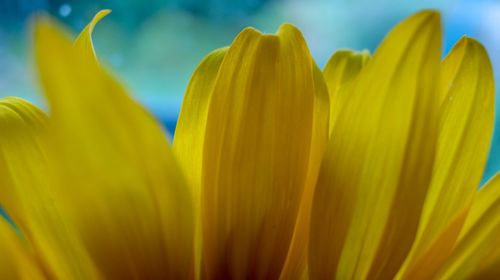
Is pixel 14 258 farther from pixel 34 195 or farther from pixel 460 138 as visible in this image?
pixel 460 138

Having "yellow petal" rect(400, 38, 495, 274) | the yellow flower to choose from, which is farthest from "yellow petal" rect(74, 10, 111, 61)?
"yellow petal" rect(400, 38, 495, 274)

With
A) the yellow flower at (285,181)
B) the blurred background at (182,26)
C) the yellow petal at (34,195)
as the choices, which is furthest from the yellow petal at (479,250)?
the blurred background at (182,26)

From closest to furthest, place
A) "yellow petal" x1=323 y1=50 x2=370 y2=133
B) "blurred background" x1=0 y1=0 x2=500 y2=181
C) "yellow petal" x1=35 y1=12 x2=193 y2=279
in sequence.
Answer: "yellow petal" x1=35 y1=12 x2=193 y2=279 → "yellow petal" x1=323 y1=50 x2=370 y2=133 → "blurred background" x1=0 y1=0 x2=500 y2=181

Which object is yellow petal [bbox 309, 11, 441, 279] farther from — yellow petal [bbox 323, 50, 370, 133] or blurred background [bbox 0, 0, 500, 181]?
blurred background [bbox 0, 0, 500, 181]

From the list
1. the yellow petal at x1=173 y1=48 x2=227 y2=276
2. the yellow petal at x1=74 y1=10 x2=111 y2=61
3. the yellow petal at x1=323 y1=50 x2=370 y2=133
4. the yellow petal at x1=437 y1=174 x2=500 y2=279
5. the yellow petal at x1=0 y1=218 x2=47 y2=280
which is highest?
the yellow petal at x1=323 y1=50 x2=370 y2=133

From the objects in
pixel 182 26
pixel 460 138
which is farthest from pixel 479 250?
pixel 182 26

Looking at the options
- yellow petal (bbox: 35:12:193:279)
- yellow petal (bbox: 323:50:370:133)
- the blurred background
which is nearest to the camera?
yellow petal (bbox: 35:12:193:279)
